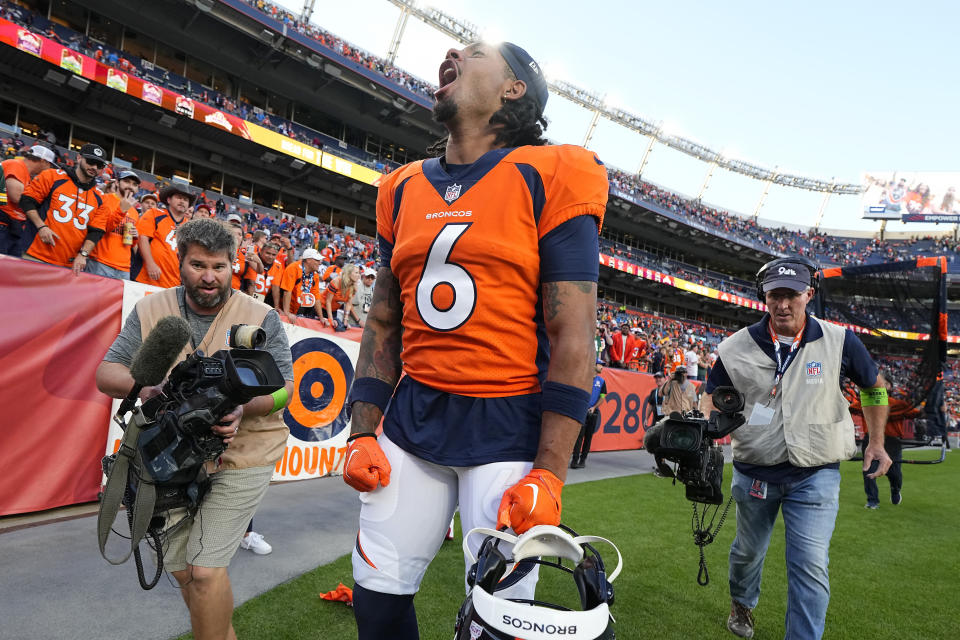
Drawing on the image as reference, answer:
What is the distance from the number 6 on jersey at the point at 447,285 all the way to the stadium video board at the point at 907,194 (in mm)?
65722

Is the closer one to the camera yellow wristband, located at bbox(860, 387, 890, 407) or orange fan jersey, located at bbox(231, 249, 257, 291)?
yellow wristband, located at bbox(860, 387, 890, 407)

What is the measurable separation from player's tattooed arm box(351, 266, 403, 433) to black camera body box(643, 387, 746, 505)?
135cm

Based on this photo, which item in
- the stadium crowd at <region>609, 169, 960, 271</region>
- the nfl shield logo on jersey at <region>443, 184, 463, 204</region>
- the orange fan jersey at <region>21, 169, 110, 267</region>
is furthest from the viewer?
the stadium crowd at <region>609, 169, 960, 271</region>

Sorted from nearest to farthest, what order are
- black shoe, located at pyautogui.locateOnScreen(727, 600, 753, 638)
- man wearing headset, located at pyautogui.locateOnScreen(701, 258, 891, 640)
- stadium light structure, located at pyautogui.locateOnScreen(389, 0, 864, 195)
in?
1. man wearing headset, located at pyautogui.locateOnScreen(701, 258, 891, 640)
2. black shoe, located at pyautogui.locateOnScreen(727, 600, 753, 638)
3. stadium light structure, located at pyautogui.locateOnScreen(389, 0, 864, 195)

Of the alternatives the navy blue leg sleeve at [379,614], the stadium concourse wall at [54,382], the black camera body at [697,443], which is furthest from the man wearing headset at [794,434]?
the stadium concourse wall at [54,382]

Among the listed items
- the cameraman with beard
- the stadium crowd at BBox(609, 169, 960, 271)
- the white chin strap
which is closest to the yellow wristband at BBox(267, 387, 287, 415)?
the cameraman with beard

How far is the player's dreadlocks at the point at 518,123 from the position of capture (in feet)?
5.70

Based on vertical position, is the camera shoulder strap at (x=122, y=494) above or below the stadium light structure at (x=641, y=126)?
below

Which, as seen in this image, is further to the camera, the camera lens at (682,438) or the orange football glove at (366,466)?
the camera lens at (682,438)

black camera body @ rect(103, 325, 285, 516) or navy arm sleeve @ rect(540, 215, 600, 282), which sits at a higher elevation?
navy arm sleeve @ rect(540, 215, 600, 282)

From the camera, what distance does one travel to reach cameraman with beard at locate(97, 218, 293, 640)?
6.97ft

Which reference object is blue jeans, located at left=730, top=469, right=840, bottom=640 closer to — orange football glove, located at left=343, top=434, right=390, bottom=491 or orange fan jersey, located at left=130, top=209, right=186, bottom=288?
orange football glove, located at left=343, top=434, right=390, bottom=491

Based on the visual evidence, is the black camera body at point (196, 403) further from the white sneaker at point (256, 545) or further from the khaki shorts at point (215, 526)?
the white sneaker at point (256, 545)

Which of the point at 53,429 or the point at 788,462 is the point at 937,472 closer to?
the point at 788,462
